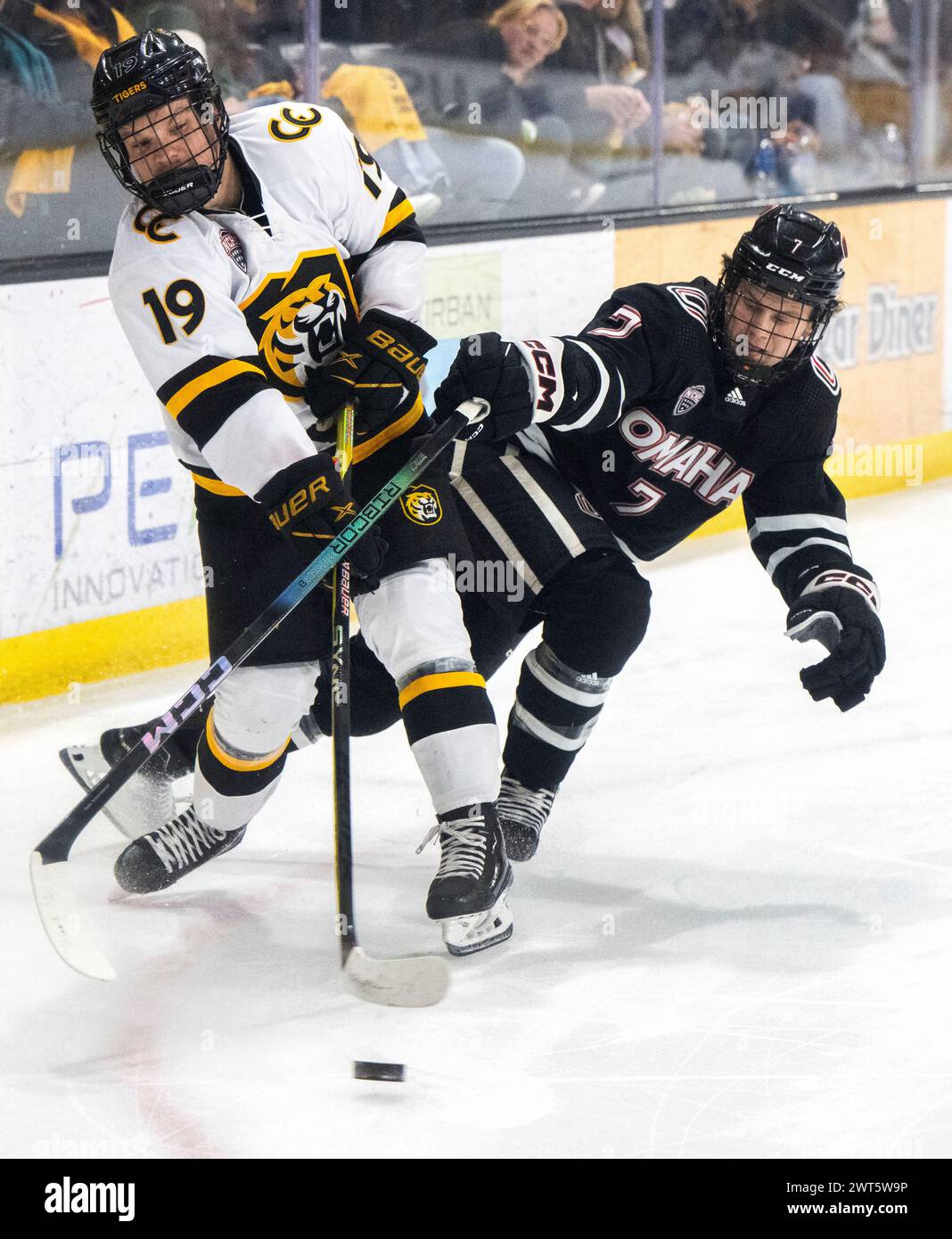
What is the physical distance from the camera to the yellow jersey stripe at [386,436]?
2246mm

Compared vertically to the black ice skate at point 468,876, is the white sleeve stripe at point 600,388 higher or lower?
higher

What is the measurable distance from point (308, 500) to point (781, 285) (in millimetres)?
674

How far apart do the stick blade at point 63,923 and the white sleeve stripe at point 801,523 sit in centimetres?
107

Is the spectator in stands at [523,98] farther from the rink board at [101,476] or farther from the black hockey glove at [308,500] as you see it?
the black hockey glove at [308,500]

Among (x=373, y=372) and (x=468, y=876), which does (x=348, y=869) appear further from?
(x=373, y=372)

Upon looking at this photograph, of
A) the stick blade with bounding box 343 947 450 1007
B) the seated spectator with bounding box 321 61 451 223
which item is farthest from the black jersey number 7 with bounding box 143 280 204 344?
the seated spectator with bounding box 321 61 451 223

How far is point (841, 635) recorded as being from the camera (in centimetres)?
224

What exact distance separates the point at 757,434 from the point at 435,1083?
3.34 ft

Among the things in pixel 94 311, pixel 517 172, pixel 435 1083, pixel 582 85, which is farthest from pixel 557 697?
pixel 582 85

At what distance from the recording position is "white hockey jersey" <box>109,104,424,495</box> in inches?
79.6

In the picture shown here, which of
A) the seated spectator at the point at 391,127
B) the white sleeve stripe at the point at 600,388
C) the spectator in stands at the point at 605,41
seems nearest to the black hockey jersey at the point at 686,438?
the white sleeve stripe at the point at 600,388

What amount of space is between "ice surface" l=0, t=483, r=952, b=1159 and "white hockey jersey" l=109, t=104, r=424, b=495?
63 centimetres

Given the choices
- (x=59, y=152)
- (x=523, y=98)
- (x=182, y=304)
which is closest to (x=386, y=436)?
(x=182, y=304)
